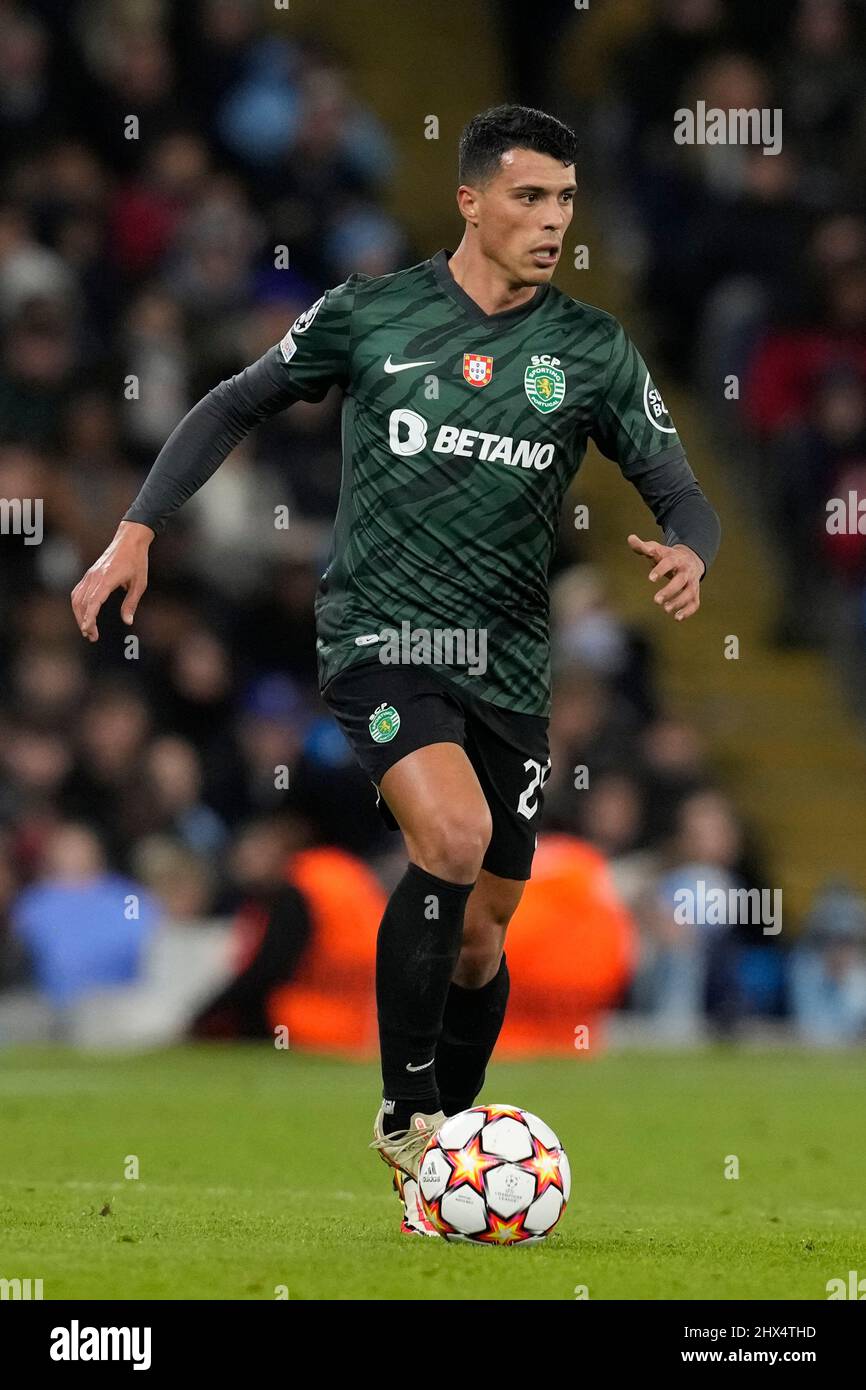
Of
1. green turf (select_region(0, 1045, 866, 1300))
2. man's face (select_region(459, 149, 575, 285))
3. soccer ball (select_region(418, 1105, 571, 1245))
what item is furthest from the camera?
man's face (select_region(459, 149, 575, 285))

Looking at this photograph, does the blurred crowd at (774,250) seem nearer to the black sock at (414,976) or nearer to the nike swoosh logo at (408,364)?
the nike swoosh logo at (408,364)

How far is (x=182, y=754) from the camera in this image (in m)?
12.6

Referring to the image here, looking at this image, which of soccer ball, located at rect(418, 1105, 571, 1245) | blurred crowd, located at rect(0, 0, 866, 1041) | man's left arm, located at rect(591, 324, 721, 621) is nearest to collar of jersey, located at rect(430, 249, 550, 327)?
man's left arm, located at rect(591, 324, 721, 621)

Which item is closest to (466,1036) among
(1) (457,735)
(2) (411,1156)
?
(2) (411,1156)

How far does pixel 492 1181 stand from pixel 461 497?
1.62 metres

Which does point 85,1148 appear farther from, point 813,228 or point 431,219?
point 431,219

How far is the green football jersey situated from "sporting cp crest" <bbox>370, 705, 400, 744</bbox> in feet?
0.62

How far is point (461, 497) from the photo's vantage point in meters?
5.91

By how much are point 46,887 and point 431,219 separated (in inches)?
292

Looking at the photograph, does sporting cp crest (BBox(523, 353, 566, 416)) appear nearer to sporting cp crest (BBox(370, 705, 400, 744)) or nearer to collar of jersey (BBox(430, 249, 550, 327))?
collar of jersey (BBox(430, 249, 550, 327))

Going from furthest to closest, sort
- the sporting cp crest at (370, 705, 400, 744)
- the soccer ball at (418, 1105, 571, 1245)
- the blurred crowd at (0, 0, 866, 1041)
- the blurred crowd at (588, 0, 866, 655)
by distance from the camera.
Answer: the blurred crowd at (588, 0, 866, 655)
the blurred crowd at (0, 0, 866, 1041)
the sporting cp crest at (370, 705, 400, 744)
the soccer ball at (418, 1105, 571, 1245)

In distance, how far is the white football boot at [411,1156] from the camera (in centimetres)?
564

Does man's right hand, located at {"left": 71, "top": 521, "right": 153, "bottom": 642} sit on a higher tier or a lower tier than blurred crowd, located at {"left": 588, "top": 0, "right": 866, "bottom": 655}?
lower

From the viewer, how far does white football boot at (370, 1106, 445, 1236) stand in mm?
5637
